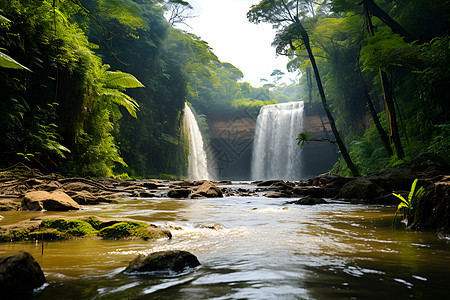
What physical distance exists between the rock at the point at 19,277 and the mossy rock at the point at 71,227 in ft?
4.77

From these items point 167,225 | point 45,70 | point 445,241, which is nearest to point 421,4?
point 445,241

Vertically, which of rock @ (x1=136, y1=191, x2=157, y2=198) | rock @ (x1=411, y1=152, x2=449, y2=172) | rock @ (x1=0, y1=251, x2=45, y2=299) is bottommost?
rock @ (x1=136, y1=191, x2=157, y2=198)

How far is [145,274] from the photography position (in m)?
1.70

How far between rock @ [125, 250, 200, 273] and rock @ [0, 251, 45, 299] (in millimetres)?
504

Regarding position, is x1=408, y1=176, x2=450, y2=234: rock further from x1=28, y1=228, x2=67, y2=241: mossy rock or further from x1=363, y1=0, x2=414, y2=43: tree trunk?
x1=363, y1=0, x2=414, y2=43: tree trunk

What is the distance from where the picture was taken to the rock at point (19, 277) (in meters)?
1.26

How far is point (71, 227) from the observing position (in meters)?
2.85

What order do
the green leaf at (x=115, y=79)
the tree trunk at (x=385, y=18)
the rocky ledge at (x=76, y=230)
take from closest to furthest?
the rocky ledge at (x=76, y=230)
the tree trunk at (x=385, y=18)
the green leaf at (x=115, y=79)

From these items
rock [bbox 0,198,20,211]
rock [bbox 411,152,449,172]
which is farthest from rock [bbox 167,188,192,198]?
rock [bbox 411,152,449,172]

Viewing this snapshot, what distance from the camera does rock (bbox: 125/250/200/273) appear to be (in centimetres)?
174

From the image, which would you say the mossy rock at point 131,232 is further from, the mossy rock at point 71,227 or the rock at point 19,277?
the rock at point 19,277

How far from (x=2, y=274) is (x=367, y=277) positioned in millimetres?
1876

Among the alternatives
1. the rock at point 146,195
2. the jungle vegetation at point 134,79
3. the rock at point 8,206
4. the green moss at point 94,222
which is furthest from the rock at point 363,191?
the rock at point 8,206

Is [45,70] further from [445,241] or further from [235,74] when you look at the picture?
[235,74]
